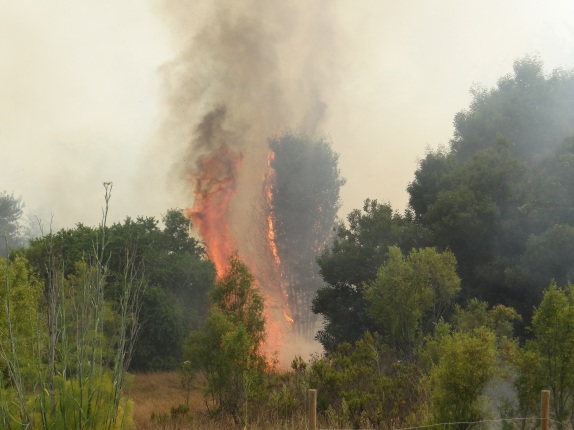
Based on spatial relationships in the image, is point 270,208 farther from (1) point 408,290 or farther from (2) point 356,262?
(1) point 408,290

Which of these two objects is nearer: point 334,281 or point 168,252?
point 334,281

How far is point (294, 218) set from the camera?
216 ft

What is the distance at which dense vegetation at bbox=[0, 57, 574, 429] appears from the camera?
12242 mm

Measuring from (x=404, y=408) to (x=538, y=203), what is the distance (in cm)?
1723

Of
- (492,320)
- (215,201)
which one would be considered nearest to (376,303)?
(492,320)

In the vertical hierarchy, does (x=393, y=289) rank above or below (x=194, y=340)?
above

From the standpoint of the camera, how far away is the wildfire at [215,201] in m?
61.5

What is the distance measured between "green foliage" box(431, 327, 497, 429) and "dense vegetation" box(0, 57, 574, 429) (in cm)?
3

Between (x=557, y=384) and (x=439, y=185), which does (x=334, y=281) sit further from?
(x=557, y=384)

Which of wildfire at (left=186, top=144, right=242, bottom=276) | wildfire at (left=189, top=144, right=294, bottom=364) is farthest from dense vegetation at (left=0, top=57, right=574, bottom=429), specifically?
wildfire at (left=186, top=144, right=242, bottom=276)

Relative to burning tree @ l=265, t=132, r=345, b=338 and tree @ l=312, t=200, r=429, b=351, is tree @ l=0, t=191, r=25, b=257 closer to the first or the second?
burning tree @ l=265, t=132, r=345, b=338

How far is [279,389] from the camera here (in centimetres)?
2592

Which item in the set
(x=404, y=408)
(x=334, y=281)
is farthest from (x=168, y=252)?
(x=404, y=408)

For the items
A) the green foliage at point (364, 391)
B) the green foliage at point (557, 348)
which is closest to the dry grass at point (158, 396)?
the green foliage at point (364, 391)
